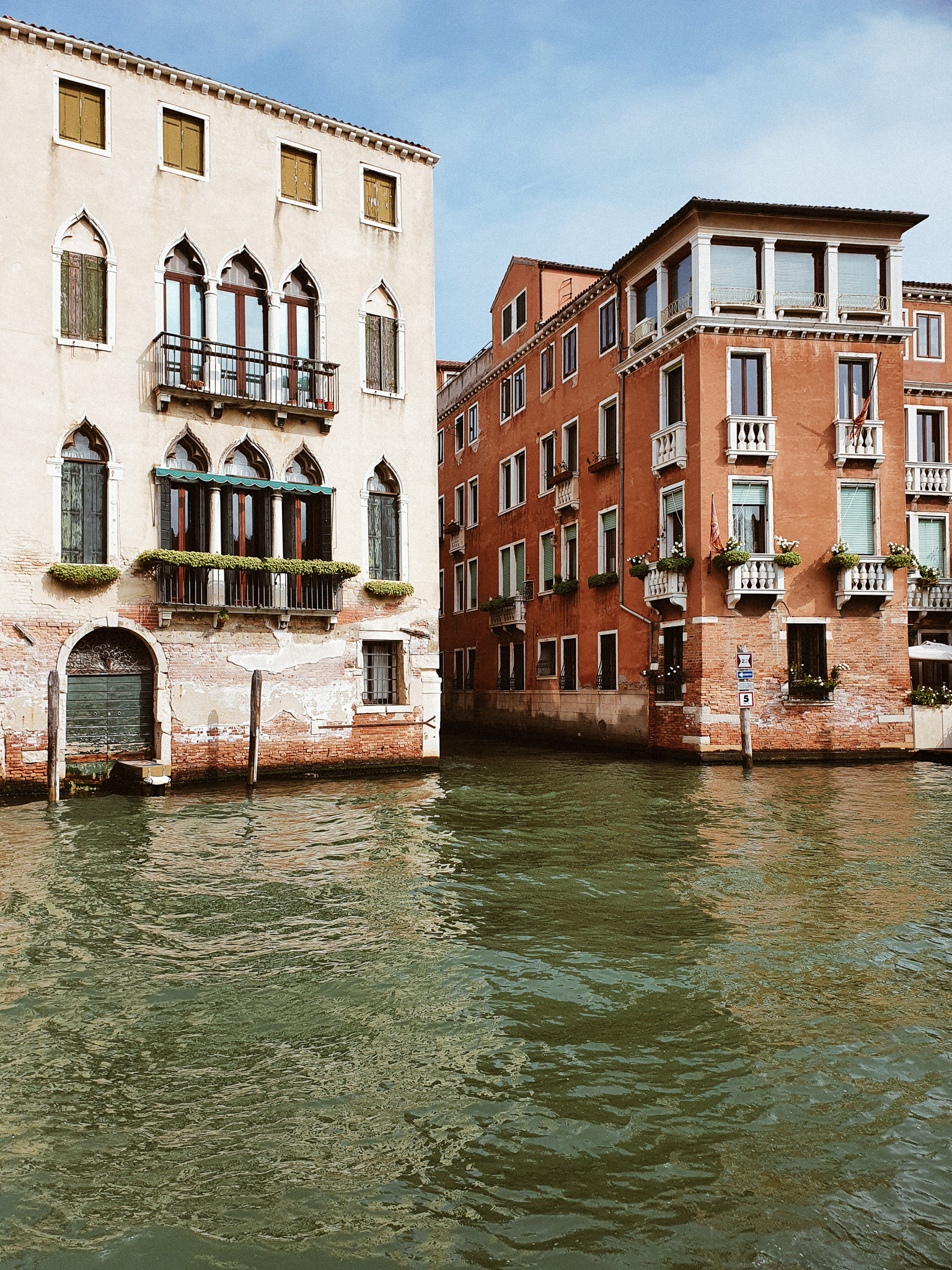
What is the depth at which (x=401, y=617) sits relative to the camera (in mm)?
16922

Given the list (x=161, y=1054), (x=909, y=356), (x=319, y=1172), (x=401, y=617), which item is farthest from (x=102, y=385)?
(x=909, y=356)

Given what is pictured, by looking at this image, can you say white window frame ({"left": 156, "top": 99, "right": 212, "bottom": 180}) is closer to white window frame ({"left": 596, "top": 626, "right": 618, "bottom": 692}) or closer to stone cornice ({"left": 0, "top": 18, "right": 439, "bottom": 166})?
stone cornice ({"left": 0, "top": 18, "right": 439, "bottom": 166})

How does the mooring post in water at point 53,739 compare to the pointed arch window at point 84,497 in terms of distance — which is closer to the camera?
the mooring post in water at point 53,739

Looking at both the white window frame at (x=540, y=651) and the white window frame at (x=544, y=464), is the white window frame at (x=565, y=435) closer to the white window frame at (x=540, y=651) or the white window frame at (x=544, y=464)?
the white window frame at (x=544, y=464)

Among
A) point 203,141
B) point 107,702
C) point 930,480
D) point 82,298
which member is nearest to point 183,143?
point 203,141

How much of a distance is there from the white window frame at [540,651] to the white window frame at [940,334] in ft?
35.6

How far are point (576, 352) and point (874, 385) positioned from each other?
7.64 metres

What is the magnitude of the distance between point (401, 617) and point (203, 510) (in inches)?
144

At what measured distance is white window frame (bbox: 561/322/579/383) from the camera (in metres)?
24.3

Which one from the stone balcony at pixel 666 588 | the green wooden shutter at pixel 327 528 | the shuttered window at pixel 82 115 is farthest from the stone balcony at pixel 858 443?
the shuttered window at pixel 82 115

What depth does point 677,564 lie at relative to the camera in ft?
62.5

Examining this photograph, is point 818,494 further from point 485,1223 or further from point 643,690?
point 485,1223

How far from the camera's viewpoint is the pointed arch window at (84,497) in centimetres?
1420

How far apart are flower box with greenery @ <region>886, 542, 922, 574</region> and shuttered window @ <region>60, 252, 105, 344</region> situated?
46.7 feet
